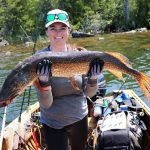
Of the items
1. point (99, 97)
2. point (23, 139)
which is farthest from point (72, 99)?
point (99, 97)

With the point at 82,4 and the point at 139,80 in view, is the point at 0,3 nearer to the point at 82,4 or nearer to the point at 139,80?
the point at 82,4

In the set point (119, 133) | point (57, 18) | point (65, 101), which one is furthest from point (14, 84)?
point (119, 133)

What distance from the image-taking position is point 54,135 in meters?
4.46

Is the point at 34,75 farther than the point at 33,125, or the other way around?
the point at 33,125

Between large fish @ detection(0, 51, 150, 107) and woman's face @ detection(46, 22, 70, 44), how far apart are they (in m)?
0.17

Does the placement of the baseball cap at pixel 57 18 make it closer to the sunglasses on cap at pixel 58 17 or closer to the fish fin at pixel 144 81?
the sunglasses on cap at pixel 58 17

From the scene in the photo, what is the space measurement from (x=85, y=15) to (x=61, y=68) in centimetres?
5369

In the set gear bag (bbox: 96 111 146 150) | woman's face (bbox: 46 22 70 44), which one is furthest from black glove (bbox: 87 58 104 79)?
gear bag (bbox: 96 111 146 150)

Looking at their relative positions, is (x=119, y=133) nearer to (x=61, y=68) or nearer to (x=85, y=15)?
(x=61, y=68)

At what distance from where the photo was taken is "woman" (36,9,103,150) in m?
4.28

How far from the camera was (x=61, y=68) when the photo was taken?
13.7 ft

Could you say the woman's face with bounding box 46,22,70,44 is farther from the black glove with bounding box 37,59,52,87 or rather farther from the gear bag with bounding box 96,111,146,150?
the gear bag with bounding box 96,111,146,150

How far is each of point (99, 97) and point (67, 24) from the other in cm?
388

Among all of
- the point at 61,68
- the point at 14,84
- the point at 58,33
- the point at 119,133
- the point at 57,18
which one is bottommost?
the point at 119,133
